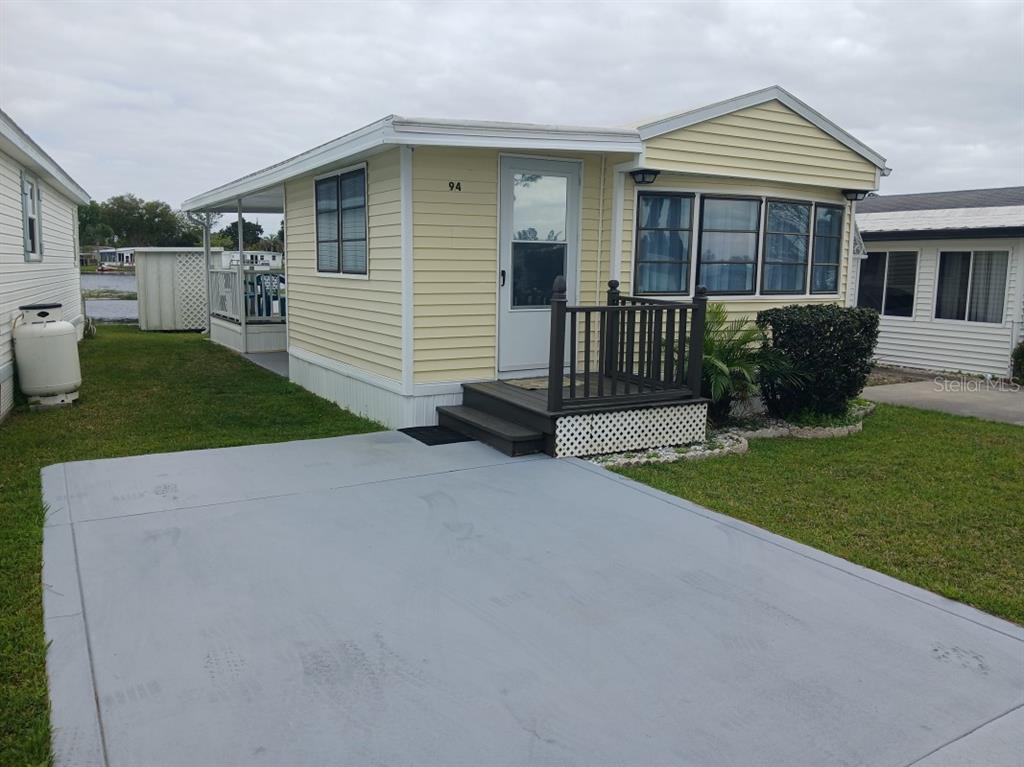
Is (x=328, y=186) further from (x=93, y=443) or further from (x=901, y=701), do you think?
(x=901, y=701)

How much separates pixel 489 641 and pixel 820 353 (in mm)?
5564

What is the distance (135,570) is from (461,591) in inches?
64.8

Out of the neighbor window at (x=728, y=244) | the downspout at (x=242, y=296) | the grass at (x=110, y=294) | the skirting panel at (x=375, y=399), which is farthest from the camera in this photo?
the grass at (x=110, y=294)

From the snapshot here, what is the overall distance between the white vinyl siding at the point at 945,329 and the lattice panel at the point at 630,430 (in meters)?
8.11

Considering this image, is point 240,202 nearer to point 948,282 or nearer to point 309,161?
point 309,161

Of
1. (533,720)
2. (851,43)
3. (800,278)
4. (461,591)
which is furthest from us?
(851,43)

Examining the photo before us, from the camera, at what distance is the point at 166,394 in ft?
30.5

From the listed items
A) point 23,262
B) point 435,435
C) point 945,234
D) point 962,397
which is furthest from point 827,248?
point 23,262

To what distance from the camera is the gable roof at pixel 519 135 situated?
624cm

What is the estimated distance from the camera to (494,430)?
249 inches

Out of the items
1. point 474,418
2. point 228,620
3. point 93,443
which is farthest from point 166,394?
point 228,620

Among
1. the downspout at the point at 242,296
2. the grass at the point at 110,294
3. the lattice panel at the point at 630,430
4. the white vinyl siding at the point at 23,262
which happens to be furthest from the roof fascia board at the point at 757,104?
the grass at the point at 110,294

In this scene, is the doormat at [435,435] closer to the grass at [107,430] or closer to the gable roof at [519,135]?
the grass at [107,430]

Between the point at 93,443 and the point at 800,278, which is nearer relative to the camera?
the point at 93,443
